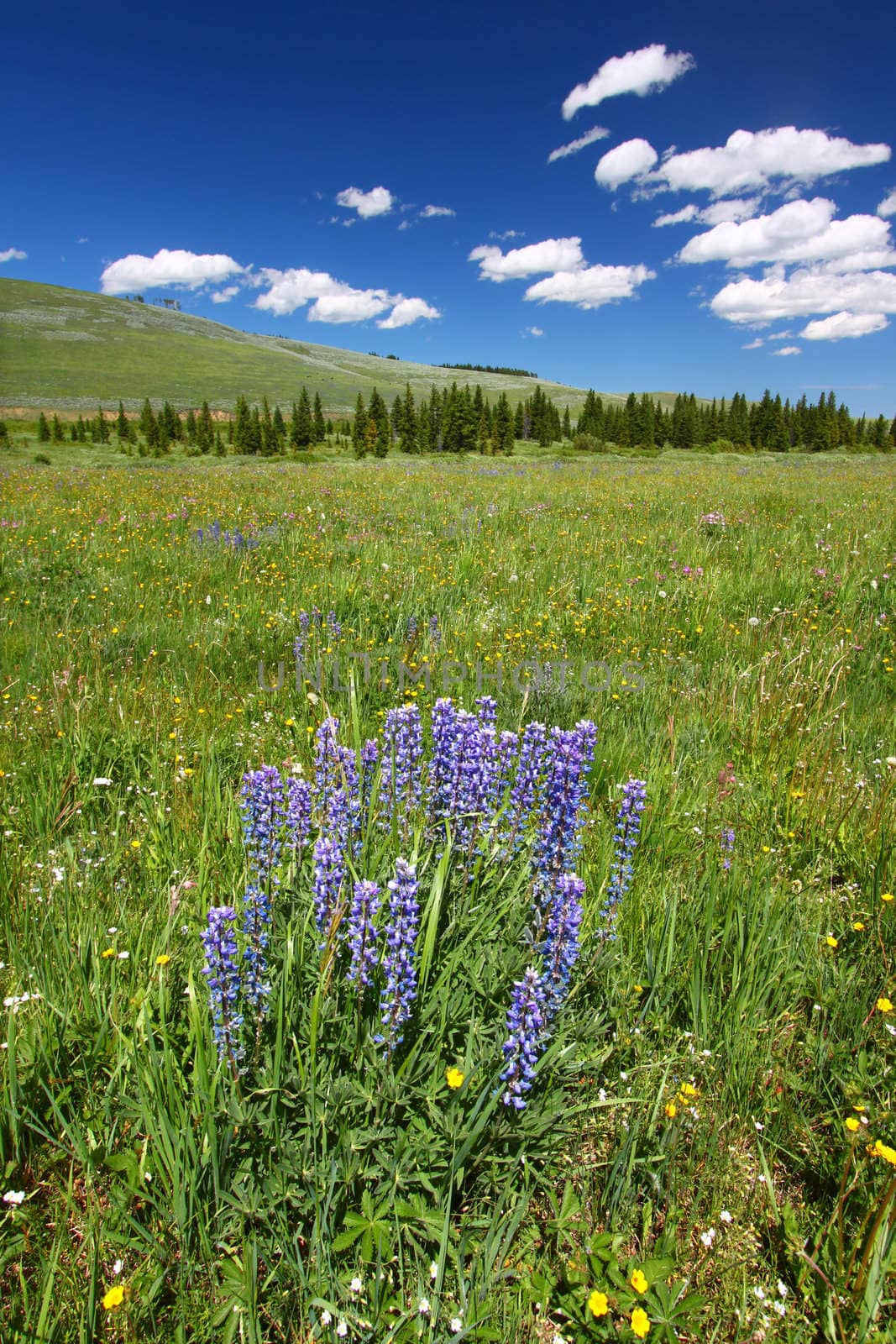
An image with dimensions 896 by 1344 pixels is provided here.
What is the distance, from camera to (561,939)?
1838 millimetres

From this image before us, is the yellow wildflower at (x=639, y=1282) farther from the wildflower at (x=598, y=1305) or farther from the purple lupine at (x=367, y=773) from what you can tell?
the purple lupine at (x=367, y=773)

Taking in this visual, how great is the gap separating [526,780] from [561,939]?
64 centimetres

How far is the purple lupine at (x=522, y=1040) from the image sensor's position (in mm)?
1565

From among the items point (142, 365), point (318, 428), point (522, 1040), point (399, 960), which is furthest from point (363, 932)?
point (142, 365)

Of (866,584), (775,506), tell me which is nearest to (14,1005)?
(866,584)

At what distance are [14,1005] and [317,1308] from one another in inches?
44.2

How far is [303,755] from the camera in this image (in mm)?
3648

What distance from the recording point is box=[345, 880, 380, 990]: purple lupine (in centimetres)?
167

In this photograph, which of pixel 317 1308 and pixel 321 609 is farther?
pixel 321 609

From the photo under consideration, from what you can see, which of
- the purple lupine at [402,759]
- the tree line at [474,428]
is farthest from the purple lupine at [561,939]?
the tree line at [474,428]

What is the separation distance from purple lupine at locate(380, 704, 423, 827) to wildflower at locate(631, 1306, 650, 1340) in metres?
1.43

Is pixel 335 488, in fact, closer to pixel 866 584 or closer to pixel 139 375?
pixel 866 584

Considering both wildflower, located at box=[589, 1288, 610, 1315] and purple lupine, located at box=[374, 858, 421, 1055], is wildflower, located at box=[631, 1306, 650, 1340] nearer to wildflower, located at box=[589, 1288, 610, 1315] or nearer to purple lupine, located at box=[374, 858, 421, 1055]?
wildflower, located at box=[589, 1288, 610, 1315]

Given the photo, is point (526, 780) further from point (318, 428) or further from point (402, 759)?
point (318, 428)
